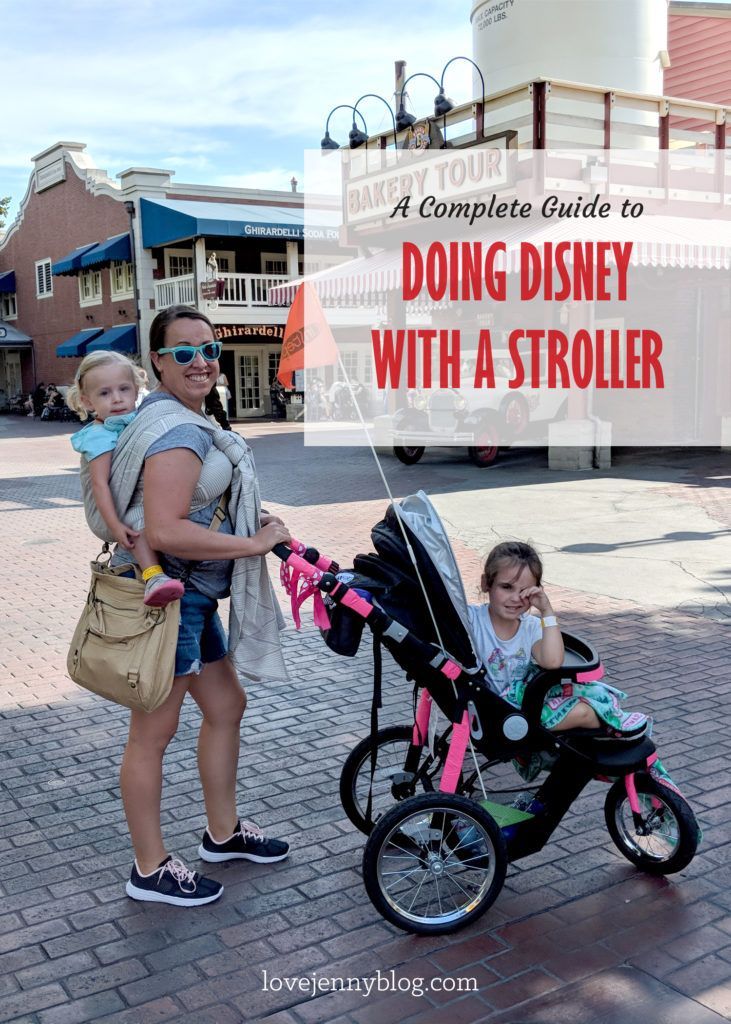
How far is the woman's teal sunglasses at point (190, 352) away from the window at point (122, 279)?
31.2 m

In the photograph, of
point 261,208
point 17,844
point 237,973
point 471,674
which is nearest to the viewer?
point 237,973

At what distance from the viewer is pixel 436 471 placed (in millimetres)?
15742

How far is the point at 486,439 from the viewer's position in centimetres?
1594

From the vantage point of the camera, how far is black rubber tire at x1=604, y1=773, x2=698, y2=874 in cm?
333

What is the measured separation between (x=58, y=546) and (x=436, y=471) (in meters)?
6.92

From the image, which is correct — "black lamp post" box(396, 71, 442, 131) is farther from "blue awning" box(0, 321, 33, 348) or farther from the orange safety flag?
"blue awning" box(0, 321, 33, 348)

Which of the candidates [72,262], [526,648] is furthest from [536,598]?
[72,262]

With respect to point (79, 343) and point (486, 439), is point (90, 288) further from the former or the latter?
point (486, 439)

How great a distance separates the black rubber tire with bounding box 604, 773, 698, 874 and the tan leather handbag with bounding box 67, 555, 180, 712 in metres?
1.65

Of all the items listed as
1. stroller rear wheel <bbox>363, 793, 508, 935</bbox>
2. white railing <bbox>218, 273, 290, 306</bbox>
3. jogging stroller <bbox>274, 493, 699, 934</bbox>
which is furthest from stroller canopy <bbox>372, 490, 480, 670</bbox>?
white railing <bbox>218, 273, 290, 306</bbox>

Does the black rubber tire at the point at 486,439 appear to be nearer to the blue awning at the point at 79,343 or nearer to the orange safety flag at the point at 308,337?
the orange safety flag at the point at 308,337

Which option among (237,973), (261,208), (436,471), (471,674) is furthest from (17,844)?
(261,208)

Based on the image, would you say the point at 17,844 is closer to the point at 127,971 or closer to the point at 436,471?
the point at 127,971

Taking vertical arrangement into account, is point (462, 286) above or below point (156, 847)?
above
